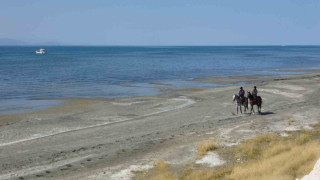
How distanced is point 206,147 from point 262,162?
3.68m

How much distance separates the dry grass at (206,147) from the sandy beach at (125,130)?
1.48 feet

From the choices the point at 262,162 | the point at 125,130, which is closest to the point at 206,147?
the point at 262,162

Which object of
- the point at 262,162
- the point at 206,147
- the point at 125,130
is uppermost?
the point at 262,162

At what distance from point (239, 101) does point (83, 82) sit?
116 ft

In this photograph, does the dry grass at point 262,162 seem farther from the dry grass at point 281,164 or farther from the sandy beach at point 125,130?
the sandy beach at point 125,130

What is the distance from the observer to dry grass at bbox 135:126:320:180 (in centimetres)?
1683

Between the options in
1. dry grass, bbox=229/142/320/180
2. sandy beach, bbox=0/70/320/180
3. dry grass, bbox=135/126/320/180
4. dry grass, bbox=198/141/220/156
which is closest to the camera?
dry grass, bbox=229/142/320/180

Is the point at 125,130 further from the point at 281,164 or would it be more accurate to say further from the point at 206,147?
the point at 281,164

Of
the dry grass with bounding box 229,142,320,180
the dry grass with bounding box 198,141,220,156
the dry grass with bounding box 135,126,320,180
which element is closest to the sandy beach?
the dry grass with bounding box 198,141,220,156

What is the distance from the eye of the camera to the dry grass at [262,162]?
1683 centimetres

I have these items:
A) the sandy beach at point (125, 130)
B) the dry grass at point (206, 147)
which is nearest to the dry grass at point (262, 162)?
the dry grass at point (206, 147)

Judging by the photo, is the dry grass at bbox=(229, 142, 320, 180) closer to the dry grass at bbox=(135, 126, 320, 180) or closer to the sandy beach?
the dry grass at bbox=(135, 126, 320, 180)

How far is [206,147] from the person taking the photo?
69.9 ft

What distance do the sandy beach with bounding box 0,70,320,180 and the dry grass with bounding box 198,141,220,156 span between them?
1.48 feet
